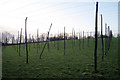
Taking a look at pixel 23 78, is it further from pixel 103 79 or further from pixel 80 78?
pixel 103 79

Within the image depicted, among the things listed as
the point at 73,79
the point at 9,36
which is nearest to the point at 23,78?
the point at 73,79

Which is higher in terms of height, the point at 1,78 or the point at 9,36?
the point at 9,36

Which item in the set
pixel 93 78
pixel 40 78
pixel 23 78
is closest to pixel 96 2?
pixel 93 78

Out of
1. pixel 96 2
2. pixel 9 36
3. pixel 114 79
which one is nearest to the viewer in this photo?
pixel 114 79

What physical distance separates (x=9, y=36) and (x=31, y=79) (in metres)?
101

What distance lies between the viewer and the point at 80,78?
816cm

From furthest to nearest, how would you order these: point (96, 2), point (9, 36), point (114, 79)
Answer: point (9, 36), point (96, 2), point (114, 79)

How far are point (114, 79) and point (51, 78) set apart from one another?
4.56 metres

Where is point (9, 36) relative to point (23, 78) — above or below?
above

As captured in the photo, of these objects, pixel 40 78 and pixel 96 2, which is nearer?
pixel 40 78

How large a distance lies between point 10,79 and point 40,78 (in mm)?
2178

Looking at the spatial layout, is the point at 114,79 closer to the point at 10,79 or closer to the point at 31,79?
the point at 31,79

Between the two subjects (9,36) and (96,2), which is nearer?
(96,2)

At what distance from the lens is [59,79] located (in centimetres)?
799
